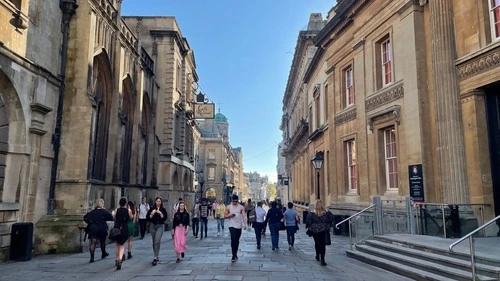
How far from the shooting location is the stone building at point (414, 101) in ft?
37.4

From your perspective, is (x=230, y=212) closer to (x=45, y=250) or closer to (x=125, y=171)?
(x=45, y=250)

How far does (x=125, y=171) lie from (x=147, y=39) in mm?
10272

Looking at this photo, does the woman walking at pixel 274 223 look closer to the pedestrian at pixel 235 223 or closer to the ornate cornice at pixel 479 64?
the pedestrian at pixel 235 223

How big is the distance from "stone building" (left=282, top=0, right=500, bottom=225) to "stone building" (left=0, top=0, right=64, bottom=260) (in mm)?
12163

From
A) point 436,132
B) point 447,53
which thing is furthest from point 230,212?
point 447,53

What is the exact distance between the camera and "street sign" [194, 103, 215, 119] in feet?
102

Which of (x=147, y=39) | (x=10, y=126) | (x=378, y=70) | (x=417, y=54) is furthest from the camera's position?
(x=147, y=39)

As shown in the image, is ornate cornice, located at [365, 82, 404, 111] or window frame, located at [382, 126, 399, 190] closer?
ornate cornice, located at [365, 82, 404, 111]

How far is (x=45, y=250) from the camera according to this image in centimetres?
1189

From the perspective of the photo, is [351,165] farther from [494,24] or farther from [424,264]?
[424,264]

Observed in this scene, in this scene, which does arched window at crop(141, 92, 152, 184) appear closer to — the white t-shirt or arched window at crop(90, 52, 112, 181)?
arched window at crop(90, 52, 112, 181)

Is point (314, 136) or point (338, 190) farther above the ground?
point (314, 136)

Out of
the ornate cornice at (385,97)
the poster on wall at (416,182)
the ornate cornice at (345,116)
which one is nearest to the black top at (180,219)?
the poster on wall at (416,182)

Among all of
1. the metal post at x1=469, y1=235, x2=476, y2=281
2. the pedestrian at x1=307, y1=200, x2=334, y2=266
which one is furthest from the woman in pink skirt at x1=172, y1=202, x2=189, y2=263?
the metal post at x1=469, y1=235, x2=476, y2=281
